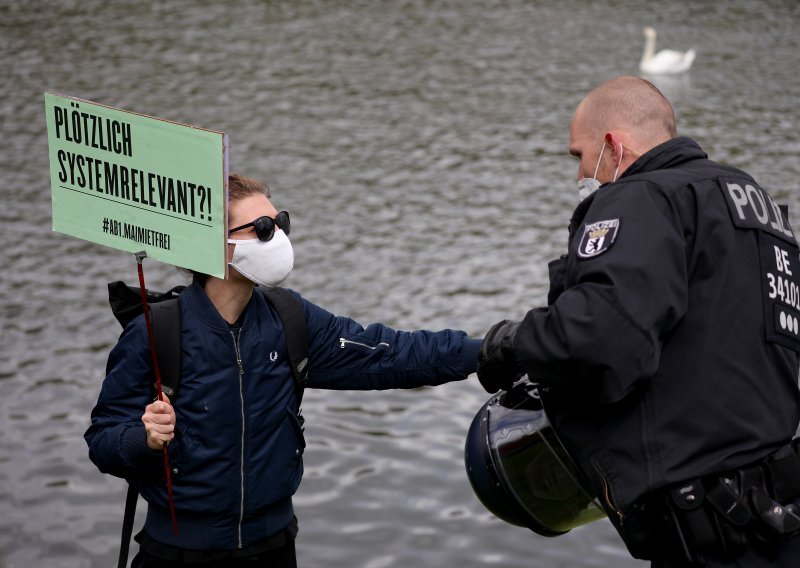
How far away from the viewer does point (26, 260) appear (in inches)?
348

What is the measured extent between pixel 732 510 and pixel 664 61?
13010 mm

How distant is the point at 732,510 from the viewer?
283 cm

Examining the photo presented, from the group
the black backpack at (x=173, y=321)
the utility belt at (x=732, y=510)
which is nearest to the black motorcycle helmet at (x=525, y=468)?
the utility belt at (x=732, y=510)

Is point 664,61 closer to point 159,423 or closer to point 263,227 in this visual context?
point 263,227

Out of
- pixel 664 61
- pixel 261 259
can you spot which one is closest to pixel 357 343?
pixel 261 259

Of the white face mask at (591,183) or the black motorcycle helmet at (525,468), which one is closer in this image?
the white face mask at (591,183)

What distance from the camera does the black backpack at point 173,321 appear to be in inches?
122

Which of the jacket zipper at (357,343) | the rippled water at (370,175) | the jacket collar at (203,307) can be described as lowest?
the rippled water at (370,175)

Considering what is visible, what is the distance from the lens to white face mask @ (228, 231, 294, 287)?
3146mm

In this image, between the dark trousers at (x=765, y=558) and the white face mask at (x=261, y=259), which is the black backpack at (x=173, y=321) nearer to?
the white face mask at (x=261, y=259)

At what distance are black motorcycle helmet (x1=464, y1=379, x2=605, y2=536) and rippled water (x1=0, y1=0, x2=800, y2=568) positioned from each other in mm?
2167

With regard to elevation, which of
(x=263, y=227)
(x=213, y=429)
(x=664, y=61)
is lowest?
(x=664, y=61)

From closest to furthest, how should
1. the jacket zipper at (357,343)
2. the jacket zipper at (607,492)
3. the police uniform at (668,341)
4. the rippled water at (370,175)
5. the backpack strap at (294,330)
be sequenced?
the police uniform at (668,341), the jacket zipper at (607,492), the backpack strap at (294,330), the jacket zipper at (357,343), the rippled water at (370,175)

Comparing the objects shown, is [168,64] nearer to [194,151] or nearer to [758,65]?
[758,65]
